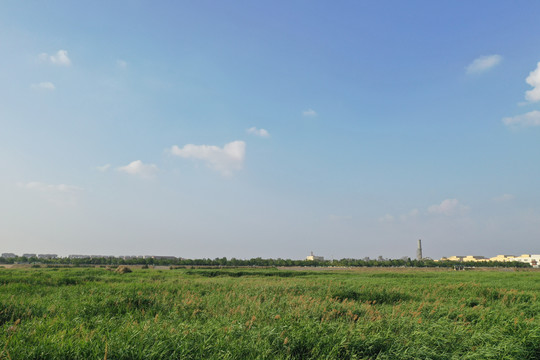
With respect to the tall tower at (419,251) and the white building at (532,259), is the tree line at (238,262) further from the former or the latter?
the white building at (532,259)

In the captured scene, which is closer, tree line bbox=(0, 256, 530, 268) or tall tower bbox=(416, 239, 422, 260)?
tree line bbox=(0, 256, 530, 268)

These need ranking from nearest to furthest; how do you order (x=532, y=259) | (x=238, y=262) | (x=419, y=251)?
(x=238, y=262) < (x=419, y=251) < (x=532, y=259)

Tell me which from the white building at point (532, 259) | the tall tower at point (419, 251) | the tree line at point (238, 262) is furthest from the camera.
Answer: the tall tower at point (419, 251)

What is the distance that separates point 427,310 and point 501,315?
8.61 ft

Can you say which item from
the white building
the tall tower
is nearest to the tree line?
the tall tower

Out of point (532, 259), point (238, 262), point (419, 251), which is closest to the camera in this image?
point (238, 262)

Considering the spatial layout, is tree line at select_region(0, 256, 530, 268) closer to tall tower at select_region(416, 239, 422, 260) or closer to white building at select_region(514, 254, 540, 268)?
tall tower at select_region(416, 239, 422, 260)

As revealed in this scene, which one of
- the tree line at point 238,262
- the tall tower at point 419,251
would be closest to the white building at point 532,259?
the tree line at point 238,262

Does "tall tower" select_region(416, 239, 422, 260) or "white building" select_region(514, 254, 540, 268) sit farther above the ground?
"tall tower" select_region(416, 239, 422, 260)

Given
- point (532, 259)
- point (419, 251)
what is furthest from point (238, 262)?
A: point (532, 259)

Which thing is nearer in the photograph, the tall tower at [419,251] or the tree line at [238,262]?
the tree line at [238,262]

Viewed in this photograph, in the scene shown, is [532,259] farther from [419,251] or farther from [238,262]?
[238,262]

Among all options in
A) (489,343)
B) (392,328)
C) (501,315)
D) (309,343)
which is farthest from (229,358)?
(501,315)

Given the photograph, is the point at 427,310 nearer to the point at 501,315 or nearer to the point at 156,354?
the point at 501,315
